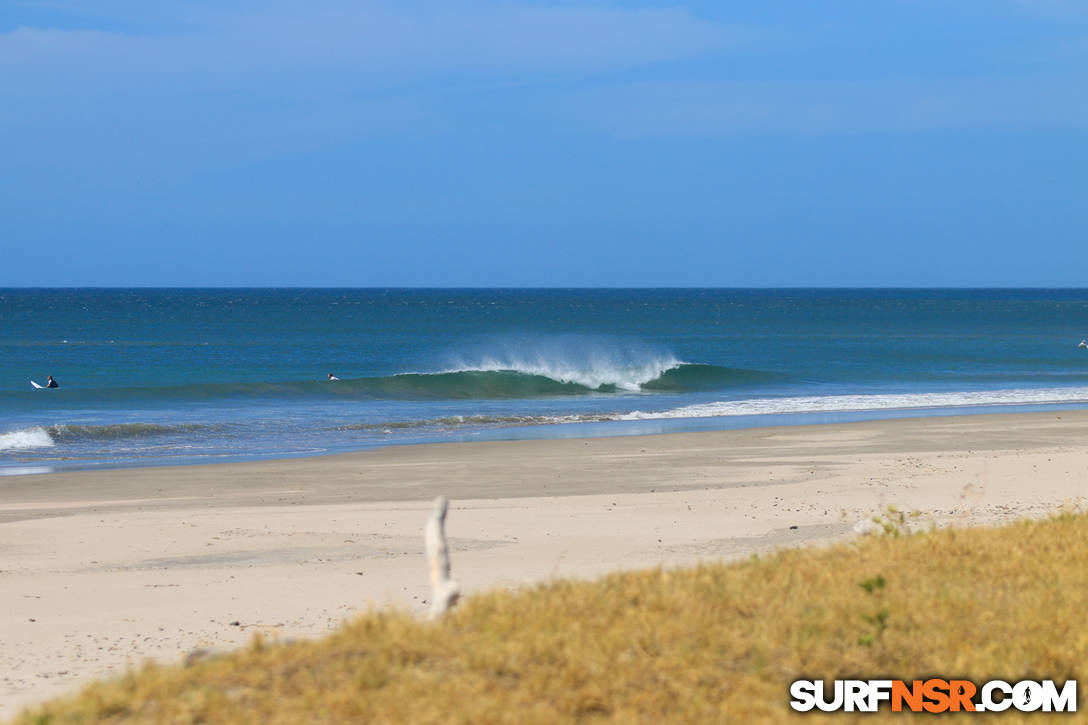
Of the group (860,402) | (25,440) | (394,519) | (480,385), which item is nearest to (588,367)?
(480,385)

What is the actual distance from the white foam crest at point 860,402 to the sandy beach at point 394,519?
26.9ft

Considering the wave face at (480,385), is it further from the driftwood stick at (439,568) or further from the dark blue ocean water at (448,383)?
the driftwood stick at (439,568)

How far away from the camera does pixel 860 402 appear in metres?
33.3

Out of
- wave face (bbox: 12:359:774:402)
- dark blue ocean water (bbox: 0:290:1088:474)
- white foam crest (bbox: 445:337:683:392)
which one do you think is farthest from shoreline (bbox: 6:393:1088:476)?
white foam crest (bbox: 445:337:683:392)

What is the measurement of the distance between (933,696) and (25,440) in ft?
74.0

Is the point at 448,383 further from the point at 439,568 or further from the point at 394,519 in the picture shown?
the point at 439,568

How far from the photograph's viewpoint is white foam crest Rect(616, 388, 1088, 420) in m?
30.5

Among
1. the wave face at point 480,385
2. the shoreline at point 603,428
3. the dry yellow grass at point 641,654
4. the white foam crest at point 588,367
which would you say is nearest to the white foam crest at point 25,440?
the shoreline at point 603,428

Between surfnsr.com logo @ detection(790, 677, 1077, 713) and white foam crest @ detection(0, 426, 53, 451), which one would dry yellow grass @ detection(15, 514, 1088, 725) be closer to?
surfnsr.com logo @ detection(790, 677, 1077, 713)

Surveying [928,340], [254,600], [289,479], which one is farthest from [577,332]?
[254,600]

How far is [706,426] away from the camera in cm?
2617

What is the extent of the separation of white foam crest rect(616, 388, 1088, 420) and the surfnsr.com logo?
23.7 meters

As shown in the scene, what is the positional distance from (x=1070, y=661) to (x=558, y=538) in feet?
22.7

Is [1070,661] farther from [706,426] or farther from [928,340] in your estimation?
[928,340]
